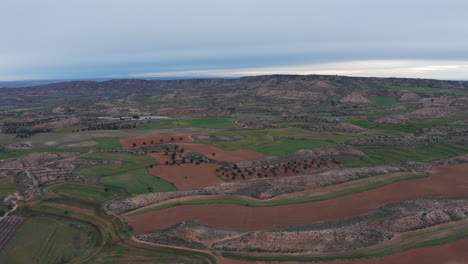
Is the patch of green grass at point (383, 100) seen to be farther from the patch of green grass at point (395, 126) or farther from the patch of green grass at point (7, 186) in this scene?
the patch of green grass at point (7, 186)

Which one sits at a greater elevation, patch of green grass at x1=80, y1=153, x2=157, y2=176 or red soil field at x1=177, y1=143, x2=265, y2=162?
red soil field at x1=177, y1=143, x2=265, y2=162

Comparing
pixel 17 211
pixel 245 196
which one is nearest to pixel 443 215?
pixel 245 196

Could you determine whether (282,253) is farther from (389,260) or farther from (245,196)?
(245,196)

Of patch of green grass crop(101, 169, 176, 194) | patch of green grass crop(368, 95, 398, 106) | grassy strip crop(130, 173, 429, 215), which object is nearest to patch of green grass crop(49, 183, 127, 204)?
A: patch of green grass crop(101, 169, 176, 194)

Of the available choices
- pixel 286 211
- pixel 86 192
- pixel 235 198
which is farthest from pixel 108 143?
pixel 286 211

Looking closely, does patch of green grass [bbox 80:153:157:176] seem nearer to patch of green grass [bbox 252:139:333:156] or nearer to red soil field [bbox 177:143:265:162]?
red soil field [bbox 177:143:265:162]

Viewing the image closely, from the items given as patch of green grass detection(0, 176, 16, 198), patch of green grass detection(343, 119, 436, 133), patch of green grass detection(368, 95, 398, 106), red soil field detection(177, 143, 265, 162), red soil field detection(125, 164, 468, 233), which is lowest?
red soil field detection(125, 164, 468, 233)
